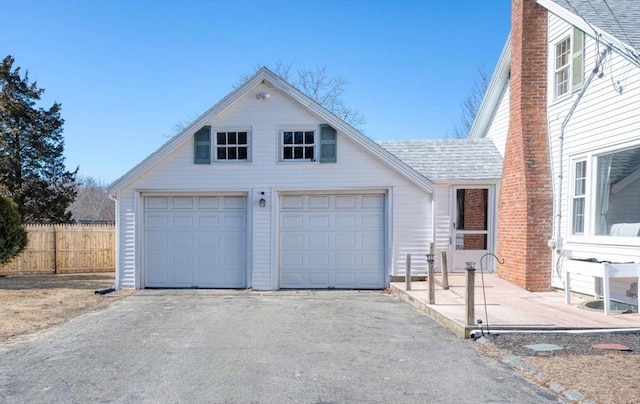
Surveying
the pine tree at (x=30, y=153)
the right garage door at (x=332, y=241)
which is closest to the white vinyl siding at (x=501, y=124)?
the right garage door at (x=332, y=241)

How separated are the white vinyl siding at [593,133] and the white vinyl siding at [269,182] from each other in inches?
129

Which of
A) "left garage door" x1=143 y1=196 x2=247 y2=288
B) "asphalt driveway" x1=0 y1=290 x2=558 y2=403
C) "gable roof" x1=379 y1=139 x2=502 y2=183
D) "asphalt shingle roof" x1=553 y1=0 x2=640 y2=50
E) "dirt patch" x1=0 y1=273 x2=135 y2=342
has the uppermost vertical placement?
"asphalt shingle roof" x1=553 y1=0 x2=640 y2=50

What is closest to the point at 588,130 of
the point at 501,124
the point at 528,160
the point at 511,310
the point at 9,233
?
the point at 528,160

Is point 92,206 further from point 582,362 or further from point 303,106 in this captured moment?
point 582,362

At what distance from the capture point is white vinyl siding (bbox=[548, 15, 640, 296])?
7992mm

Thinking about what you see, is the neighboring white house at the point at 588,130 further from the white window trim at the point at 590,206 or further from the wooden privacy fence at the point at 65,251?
the wooden privacy fence at the point at 65,251

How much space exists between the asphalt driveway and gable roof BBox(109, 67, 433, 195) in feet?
13.2

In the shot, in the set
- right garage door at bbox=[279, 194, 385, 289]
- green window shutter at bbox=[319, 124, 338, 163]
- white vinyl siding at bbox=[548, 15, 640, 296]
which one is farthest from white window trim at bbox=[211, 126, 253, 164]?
white vinyl siding at bbox=[548, 15, 640, 296]

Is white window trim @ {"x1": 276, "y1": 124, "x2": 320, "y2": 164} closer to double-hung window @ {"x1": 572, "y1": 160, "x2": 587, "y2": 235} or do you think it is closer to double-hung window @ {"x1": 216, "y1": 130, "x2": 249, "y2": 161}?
double-hung window @ {"x1": 216, "y1": 130, "x2": 249, "y2": 161}

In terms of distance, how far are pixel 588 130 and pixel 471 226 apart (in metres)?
4.12

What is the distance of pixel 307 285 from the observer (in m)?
12.0

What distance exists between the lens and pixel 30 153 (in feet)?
75.6

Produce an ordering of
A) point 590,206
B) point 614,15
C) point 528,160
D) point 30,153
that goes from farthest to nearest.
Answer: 1. point 30,153
2. point 528,160
3. point 614,15
4. point 590,206

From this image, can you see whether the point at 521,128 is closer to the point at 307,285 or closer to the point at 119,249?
the point at 307,285
